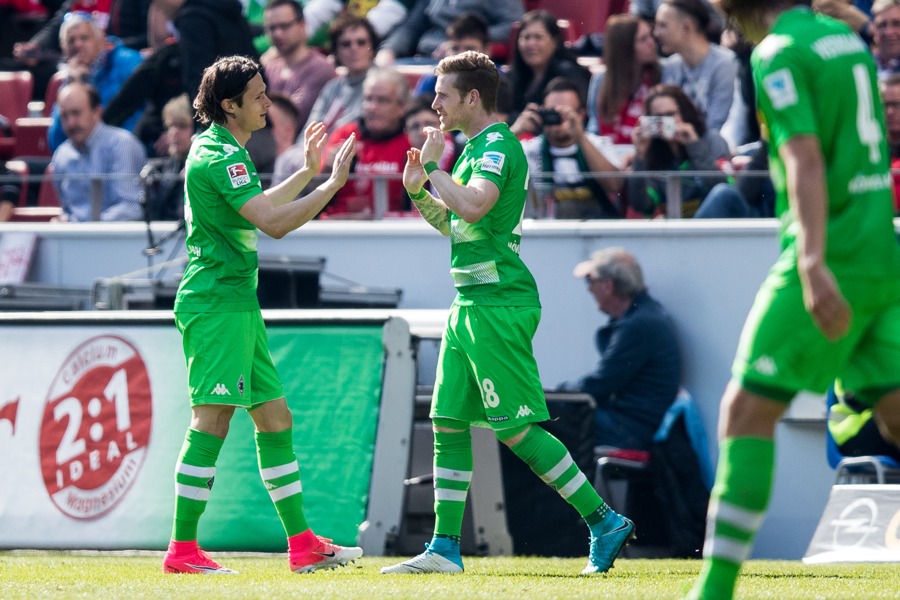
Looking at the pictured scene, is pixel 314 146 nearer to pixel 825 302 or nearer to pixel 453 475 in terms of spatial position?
pixel 453 475

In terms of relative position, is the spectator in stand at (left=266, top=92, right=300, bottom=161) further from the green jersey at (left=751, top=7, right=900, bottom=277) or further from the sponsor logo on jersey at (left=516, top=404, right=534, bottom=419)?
the green jersey at (left=751, top=7, right=900, bottom=277)

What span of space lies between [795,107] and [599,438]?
17.7 feet

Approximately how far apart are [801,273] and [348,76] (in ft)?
28.8

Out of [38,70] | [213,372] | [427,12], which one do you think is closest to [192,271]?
[213,372]

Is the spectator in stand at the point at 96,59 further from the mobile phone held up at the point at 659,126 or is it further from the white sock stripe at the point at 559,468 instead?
the white sock stripe at the point at 559,468

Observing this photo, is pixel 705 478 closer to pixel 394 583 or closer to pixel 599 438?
pixel 599 438

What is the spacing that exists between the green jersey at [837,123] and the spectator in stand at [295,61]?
8881 millimetres

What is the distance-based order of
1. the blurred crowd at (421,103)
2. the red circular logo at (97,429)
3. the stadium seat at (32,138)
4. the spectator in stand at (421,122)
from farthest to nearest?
the stadium seat at (32,138) < the spectator in stand at (421,122) < the blurred crowd at (421,103) < the red circular logo at (97,429)

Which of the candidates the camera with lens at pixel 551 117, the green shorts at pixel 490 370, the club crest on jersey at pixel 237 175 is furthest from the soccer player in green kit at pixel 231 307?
the camera with lens at pixel 551 117

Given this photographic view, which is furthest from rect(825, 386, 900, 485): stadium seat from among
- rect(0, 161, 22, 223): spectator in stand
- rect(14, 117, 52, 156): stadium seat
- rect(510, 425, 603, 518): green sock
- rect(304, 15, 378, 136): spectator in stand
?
rect(14, 117, 52, 156): stadium seat

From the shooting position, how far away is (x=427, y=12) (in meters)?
14.6

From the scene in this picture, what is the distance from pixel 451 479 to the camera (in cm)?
679

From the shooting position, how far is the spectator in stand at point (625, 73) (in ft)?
37.9

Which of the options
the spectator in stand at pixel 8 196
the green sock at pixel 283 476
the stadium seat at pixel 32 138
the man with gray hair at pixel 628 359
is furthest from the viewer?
the stadium seat at pixel 32 138
